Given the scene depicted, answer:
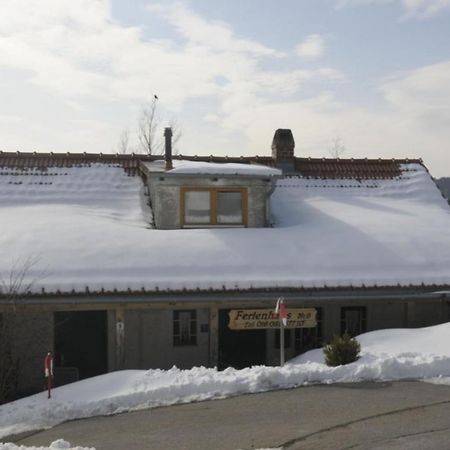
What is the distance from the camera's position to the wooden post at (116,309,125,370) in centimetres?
1127

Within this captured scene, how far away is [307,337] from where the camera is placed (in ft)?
43.9

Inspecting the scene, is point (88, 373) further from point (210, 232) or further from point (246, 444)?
point (246, 444)

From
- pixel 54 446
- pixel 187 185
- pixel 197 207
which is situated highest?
pixel 187 185

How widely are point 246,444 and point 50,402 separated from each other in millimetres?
3645


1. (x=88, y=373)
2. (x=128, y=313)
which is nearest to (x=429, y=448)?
(x=128, y=313)

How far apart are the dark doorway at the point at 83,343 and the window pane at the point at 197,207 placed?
3217 millimetres

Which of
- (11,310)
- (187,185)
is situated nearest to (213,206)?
(187,185)

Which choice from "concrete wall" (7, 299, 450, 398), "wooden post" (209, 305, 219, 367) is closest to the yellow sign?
"wooden post" (209, 305, 219, 367)

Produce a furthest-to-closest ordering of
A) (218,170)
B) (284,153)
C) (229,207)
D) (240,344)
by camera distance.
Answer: (284,153) < (229,207) < (218,170) < (240,344)

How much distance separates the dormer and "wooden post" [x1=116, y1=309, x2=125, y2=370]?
330 centimetres

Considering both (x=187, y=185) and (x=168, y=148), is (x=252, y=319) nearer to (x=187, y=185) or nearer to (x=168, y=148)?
(x=187, y=185)

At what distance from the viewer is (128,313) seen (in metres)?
12.1

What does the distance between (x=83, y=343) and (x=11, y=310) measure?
289 cm

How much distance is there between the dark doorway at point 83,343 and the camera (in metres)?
13.0
